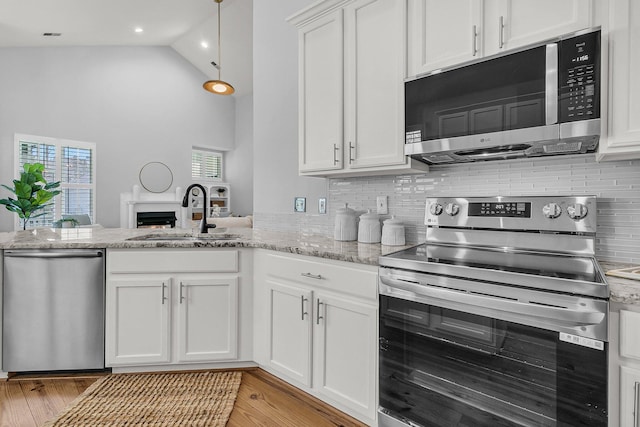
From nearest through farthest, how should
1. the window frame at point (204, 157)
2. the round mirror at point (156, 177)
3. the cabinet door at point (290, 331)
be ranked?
the cabinet door at point (290, 331) < the round mirror at point (156, 177) < the window frame at point (204, 157)

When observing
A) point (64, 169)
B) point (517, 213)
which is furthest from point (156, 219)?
point (517, 213)

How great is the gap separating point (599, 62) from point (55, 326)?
9.89ft

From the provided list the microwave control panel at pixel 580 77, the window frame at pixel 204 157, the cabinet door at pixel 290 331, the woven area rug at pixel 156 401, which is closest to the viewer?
the microwave control panel at pixel 580 77

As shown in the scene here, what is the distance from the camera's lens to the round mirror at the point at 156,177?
784 cm

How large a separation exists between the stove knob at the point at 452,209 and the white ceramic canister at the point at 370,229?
432mm

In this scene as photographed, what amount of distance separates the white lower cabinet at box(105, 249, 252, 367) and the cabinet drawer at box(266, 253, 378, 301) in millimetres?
356

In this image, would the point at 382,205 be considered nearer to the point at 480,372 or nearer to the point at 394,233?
the point at 394,233

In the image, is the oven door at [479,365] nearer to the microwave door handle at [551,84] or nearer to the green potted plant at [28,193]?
the microwave door handle at [551,84]

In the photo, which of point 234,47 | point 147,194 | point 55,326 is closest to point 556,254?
point 55,326

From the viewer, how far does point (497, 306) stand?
130 cm

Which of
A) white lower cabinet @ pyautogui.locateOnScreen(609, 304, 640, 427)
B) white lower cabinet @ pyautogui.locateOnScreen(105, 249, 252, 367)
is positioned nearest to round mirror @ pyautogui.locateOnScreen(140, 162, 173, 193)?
white lower cabinet @ pyautogui.locateOnScreen(105, 249, 252, 367)

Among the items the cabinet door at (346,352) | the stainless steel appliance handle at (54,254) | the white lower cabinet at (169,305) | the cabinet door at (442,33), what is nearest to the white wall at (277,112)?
the white lower cabinet at (169,305)

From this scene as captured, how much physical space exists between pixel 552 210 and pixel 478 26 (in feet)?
2.89

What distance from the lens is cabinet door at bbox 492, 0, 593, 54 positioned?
142 centimetres
